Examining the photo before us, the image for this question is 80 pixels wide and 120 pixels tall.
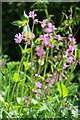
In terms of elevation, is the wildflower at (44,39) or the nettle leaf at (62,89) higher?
the wildflower at (44,39)

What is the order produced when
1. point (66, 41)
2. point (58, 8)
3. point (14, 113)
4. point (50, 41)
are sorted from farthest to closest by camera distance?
point (58, 8), point (66, 41), point (50, 41), point (14, 113)

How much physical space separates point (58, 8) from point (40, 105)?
1977 millimetres

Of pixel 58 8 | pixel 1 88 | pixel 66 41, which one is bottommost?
pixel 1 88

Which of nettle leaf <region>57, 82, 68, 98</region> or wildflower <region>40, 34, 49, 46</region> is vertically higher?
wildflower <region>40, 34, 49, 46</region>

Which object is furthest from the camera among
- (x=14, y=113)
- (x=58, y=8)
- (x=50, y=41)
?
(x=58, y=8)

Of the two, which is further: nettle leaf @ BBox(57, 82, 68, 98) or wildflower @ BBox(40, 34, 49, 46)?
wildflower @ BBox(40, 34, 49, 46)

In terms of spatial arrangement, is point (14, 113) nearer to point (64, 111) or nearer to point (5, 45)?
point (64, 111)

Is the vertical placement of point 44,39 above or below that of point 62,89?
above

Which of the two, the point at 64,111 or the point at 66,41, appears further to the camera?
the point at 66,41

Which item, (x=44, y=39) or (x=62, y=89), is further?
(x=44, y=39)

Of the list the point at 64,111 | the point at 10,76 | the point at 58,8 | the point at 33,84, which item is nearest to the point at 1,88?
the point at 10,76

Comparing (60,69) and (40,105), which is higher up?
(60,69)

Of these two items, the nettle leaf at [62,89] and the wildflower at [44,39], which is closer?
the nettle leaf at [62,89]

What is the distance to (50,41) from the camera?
1578 mm
